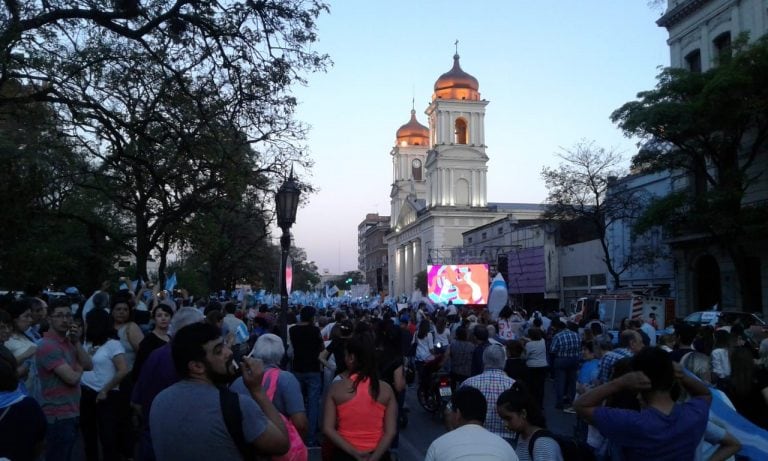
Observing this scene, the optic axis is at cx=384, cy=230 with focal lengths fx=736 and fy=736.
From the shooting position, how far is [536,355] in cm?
1237

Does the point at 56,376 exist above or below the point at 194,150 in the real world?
below

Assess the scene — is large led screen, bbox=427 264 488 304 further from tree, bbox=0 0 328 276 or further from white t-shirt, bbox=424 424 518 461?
white t-shirt, bbox=424 424 518 461

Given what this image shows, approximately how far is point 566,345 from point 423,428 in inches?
126

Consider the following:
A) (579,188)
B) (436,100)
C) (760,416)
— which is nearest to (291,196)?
(760,416)

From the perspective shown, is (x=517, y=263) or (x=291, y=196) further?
(x=517, y=263)

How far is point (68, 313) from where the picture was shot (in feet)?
21.1

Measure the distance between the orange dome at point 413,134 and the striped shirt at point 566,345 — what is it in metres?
97.8

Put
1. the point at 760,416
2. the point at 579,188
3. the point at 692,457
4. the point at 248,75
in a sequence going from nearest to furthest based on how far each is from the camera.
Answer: the point at 692,457 < the point at 760,416 < the point at 248,75 < the point at 579,188

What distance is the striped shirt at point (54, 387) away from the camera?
6.23 meters

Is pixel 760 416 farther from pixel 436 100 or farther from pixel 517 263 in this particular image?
pixel 436 100

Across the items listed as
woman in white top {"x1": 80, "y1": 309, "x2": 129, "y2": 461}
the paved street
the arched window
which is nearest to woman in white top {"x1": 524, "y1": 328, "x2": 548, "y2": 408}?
the paved street

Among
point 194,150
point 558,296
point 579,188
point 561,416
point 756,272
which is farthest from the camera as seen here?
point 558,296

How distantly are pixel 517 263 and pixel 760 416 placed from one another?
45059 millimetres

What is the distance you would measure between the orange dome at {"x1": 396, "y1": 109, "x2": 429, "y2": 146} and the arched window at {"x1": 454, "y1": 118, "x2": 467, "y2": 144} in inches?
1034
